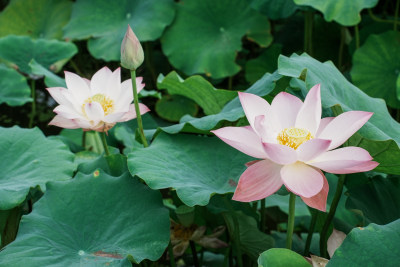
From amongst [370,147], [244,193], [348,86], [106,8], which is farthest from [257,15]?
[244,193]

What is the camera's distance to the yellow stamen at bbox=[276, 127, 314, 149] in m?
0.69

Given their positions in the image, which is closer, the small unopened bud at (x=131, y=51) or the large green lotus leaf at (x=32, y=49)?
the small unopened bud at (x=131, y=51)

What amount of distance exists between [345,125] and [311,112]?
2.1 inches

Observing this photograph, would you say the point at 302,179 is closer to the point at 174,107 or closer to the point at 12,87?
the point at 12,87

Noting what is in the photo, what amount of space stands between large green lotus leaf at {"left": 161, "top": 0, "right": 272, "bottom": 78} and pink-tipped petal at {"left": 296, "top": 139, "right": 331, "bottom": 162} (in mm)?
1593

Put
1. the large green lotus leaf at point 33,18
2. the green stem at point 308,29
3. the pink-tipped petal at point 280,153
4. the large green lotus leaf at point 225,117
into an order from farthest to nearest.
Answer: the large green lotus leaf at point 33,18 < the green stem at point 308,29 < the large green lotus leaf at point 225,117 < the pink-tipped petal at point 280,153

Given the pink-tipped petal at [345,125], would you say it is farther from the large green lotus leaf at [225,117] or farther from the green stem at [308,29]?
the green stem at [308,29]

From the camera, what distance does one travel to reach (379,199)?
37.8 inches

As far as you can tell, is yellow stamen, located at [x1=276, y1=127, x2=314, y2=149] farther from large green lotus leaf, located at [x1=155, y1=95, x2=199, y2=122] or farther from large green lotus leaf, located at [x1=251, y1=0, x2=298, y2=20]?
large green lotus leaf, located at [x1=155, y1=95, x2=199, y2=122]

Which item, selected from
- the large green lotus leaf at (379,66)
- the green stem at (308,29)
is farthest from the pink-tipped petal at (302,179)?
the green stem at (308,29)

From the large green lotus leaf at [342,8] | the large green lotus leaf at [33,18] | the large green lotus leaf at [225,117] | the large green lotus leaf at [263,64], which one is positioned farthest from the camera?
the large green lotus leaf at [33,18]

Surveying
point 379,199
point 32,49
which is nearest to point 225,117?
point 379,199

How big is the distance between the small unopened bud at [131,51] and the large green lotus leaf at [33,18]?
1.86 m

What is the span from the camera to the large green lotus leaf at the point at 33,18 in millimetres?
2584
